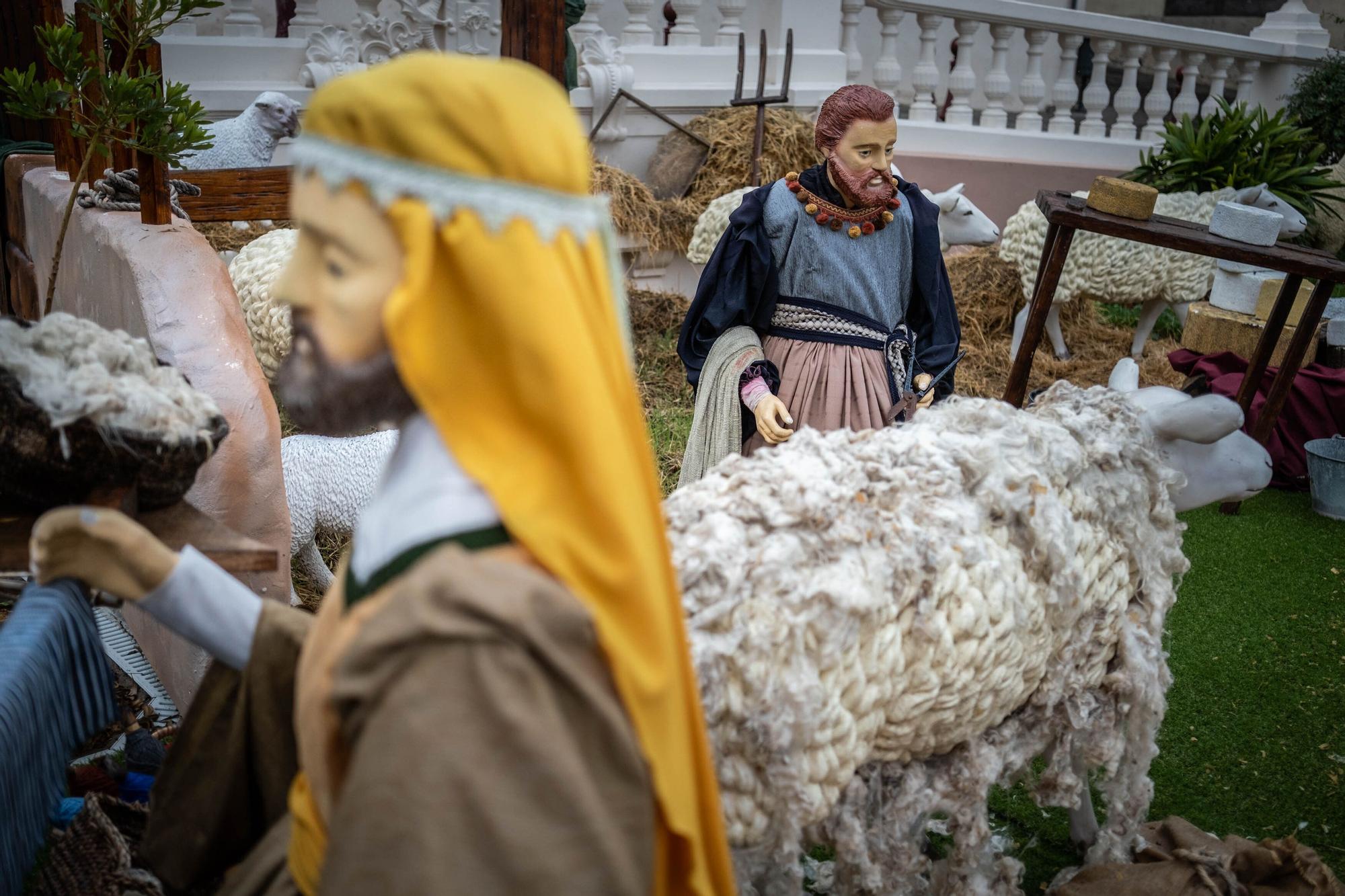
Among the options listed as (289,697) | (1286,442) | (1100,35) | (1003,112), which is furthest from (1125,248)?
(289,697)

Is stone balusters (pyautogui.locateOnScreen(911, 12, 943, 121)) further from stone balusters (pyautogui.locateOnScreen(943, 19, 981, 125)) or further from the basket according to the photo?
the basket

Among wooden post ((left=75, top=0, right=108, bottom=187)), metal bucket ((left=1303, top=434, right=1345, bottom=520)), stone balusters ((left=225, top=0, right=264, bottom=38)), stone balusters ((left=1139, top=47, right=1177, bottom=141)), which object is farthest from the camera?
stone balusters ((left=1139, top=47, right=1177, bottom=141))

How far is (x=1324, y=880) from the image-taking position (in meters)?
2.42

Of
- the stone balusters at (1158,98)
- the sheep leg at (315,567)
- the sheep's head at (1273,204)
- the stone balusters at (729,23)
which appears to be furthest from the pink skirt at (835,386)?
the stone balusters at (1158,98)

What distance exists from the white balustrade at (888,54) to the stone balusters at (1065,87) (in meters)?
1.68

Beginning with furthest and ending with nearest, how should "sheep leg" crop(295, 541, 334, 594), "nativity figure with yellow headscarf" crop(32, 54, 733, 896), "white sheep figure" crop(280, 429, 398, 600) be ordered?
"sheep leg" crop(295, 541, 334, 594), "white sheep figure" crop(280, 429, 398, 600), "nativity figure with yellow headscarf" crop(32, 54, 733, 896)

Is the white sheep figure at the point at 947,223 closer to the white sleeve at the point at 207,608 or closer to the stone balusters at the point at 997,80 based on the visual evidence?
the stone balusters at the point at 997,80

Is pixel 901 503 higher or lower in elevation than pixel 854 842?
higher

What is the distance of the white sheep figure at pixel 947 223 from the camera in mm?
6156

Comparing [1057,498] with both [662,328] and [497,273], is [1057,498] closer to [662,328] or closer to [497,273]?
[497,273]

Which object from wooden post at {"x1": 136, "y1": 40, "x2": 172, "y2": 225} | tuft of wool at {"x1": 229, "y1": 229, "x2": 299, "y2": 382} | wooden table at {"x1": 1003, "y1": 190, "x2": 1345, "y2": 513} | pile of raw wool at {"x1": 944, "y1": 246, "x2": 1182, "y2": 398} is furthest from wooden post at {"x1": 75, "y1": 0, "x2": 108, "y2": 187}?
pile of raw wool at {"x1": 944, "y1": 246, "x2": 1182, "y2": 398}

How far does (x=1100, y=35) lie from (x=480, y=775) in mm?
9716

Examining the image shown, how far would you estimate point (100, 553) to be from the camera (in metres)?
1.31

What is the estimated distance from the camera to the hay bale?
7250 millimetres
